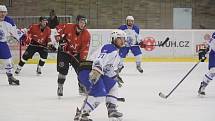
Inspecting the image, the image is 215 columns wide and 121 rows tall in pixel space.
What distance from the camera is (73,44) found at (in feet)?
23.3

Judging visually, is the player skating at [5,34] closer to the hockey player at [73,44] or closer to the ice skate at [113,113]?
the hockey player at [73,44]

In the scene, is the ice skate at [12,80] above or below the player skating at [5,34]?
below

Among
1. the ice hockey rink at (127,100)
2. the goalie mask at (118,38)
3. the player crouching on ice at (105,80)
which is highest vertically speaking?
the goalie mask at (118,38)

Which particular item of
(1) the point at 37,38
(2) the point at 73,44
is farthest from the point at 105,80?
(1) the point at 37,38

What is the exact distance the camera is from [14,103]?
22.9ft

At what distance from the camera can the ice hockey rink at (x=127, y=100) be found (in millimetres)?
6027

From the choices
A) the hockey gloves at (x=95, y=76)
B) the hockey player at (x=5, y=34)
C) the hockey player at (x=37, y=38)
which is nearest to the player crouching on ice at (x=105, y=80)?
the hockey gloves at (x=95, y=76)

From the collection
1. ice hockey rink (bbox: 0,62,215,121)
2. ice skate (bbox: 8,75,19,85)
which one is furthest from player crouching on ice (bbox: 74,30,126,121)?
ice skate (bbox: 8,75,19,85)

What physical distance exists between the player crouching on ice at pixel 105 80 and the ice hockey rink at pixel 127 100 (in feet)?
1.44

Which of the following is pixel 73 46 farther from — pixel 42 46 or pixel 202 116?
pixel 42 46

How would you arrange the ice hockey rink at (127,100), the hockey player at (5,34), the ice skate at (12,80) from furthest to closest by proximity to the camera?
1. the ice skate at (12,80)
2. the hockey player at (5,34)
3. the ice hockey rink at (127,100)

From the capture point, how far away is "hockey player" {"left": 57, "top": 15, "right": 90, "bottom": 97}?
7.03m

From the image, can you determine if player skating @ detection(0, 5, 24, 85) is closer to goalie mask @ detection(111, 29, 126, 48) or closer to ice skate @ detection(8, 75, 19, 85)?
ice skate @ detection(8, 75, 19, 85)

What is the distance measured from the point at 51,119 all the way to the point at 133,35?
5.32m
